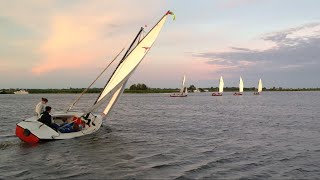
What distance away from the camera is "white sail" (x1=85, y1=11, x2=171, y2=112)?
23.6 meters

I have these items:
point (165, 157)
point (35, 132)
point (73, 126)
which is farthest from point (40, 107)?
point (165, 157)

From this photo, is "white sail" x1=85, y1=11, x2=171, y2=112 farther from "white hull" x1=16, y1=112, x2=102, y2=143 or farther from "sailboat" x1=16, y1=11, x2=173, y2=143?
"white hull" x1=16, y1=112, x2=102, y2=143

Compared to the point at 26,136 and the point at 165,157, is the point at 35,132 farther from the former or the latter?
the point at 165,157

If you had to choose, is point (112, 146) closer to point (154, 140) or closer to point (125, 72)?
point (154, 140)

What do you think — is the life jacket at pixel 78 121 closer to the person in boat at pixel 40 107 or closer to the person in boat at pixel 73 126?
the person in boat at pixel 73 126

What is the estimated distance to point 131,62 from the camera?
23.8m

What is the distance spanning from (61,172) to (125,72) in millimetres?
9977

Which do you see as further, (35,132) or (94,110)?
(94,110)

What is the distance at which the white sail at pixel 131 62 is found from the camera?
23609mm

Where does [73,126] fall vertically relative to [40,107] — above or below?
below

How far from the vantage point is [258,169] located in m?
16.0

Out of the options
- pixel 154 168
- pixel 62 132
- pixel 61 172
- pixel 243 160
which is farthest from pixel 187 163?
pixel 62 132

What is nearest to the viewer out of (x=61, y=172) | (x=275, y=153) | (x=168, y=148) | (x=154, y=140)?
(x=61, y=172)

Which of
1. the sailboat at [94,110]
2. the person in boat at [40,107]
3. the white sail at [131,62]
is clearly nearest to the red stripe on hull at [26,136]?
the sailboat at [94,110]
